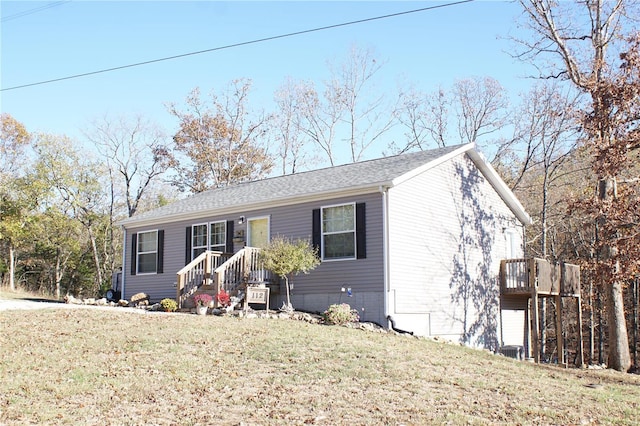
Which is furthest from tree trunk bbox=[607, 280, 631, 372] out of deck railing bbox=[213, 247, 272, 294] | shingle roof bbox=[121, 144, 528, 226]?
deck railing bbox=[213, 247, 272, 294]

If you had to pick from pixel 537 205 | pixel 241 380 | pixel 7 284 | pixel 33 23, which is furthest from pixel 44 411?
pixel 7 284

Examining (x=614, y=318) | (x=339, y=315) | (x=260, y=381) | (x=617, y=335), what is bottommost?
(x=617, y=335)

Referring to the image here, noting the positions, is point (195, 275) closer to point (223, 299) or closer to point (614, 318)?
point (223, 299)

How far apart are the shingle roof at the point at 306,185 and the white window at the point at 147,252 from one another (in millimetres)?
538

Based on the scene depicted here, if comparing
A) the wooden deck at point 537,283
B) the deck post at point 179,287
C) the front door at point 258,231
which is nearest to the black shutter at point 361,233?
the front door at point 258,231

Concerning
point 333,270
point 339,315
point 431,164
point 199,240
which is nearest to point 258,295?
point 333,270

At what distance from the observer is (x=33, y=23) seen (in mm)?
14422

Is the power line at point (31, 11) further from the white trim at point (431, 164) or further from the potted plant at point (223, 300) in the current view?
the white trim at point (431, 164)

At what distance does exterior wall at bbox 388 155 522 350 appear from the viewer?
Result: 15695 millimetres

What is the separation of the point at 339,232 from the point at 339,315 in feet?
8.35

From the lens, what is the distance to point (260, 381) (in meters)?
8.97

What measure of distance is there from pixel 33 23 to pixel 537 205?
2217cm

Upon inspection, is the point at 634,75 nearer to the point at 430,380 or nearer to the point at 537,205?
the point at 430,380

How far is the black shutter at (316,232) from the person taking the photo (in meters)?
16.4
